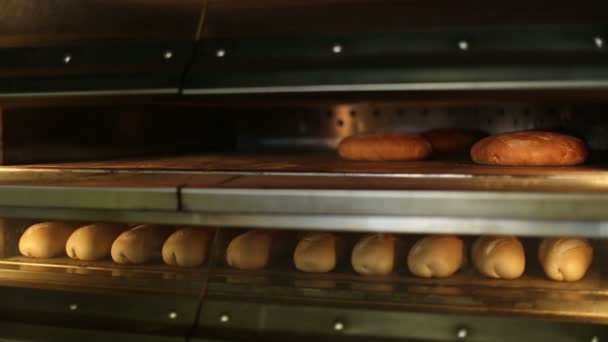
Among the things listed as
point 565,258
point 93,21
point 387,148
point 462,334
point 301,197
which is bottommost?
point 462,334

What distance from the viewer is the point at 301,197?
1.14m

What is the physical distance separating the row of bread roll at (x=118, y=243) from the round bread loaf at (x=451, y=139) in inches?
32.2

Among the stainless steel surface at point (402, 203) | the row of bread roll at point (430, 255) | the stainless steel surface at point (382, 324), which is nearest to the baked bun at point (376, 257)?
the row of bread roll at point (430, 255)

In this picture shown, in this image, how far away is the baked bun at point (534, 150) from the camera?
1484 mm

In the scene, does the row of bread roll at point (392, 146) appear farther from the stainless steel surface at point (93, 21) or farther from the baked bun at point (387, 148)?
the stainless steel surface at point (93, 21)

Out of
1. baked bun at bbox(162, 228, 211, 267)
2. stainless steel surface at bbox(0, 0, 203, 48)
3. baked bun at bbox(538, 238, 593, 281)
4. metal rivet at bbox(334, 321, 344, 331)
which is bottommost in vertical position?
metal rivet at bbox(334, 321, 344, 331)

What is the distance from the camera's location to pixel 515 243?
4.35ft

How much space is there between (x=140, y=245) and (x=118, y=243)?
61mm

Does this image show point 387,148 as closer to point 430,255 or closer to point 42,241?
point 430,255

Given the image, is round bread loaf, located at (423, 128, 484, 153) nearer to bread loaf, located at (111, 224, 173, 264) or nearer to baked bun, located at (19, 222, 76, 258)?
bread loaf, located at (111, 224, 173, 264)

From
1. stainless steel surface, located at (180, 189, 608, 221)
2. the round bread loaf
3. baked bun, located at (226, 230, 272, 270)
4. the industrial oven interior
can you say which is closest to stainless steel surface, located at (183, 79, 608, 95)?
the industrial oven interior

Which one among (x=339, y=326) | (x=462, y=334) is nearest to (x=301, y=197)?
(x=339, y=326)

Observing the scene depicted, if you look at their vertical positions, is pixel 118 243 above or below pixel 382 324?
above

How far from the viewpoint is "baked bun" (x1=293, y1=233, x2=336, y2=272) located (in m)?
1.35
